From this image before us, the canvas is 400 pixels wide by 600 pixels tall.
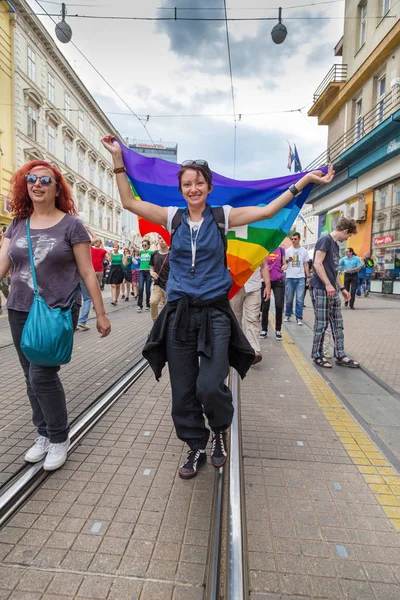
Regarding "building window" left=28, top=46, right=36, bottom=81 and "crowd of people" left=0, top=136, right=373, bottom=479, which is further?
"building window" left=28, top=46, right=36, bottom=81

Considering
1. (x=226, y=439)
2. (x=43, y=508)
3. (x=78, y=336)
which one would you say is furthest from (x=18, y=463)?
(x=78, y=336)

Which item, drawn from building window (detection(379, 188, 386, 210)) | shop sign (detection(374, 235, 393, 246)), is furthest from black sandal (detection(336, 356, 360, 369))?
building window (detection(379, 188, 386, 210))

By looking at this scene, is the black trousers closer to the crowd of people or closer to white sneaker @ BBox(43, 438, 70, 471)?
the crowd of people

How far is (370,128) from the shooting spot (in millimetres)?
18516

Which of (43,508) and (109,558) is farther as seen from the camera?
(43,508)

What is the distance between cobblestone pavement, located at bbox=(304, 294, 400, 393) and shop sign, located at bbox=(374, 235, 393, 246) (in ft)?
18.1

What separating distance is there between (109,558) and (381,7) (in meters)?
22.4

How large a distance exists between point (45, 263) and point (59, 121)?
36425 mm

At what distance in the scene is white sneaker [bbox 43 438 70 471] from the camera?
2717mm

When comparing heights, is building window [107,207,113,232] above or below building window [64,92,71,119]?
below

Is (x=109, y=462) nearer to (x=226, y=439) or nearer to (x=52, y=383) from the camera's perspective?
(x=52, y=383)

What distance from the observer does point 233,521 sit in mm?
2211

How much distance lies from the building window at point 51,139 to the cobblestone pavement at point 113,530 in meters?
34.5

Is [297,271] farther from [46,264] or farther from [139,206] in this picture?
[46,264]
